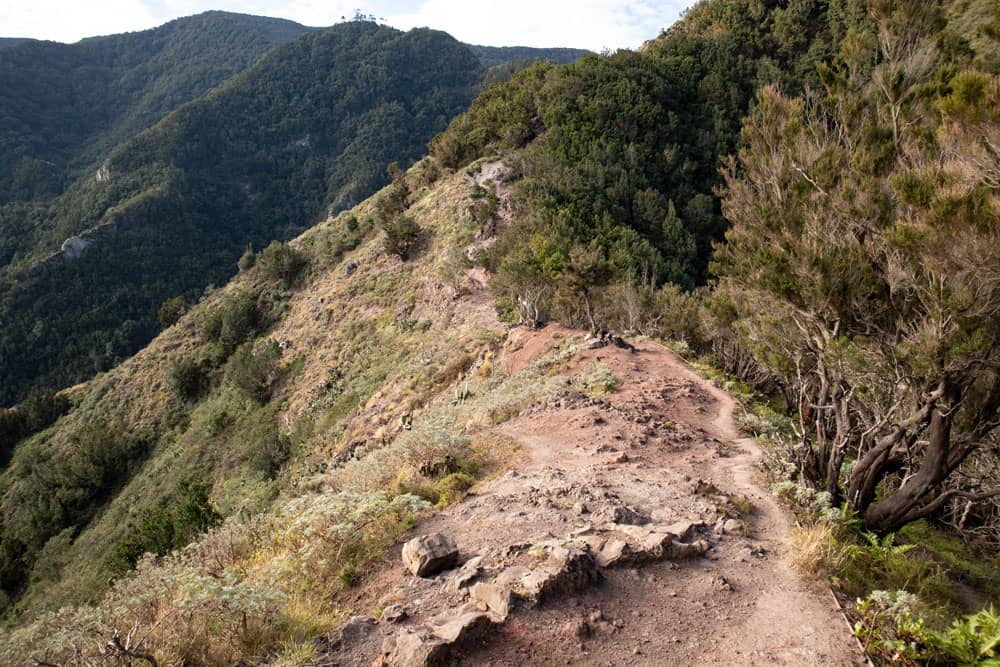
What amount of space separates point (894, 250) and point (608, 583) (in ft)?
14.7

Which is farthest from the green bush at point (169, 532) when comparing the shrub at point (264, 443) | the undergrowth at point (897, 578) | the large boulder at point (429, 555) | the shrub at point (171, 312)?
the shrub at point (171, 312)

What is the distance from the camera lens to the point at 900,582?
529cm

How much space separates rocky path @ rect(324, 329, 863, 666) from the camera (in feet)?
12.7

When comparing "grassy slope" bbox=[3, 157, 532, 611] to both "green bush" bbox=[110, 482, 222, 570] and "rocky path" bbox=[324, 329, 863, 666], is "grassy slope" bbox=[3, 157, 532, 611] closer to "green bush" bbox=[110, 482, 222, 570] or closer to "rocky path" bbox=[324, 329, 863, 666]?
"green bush" bbox=[110, 482, 222, 570]

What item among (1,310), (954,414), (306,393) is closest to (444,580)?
Answer: (954,414)

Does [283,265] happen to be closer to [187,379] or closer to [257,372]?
[187,379]

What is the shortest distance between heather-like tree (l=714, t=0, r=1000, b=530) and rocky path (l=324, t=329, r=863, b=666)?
177cm

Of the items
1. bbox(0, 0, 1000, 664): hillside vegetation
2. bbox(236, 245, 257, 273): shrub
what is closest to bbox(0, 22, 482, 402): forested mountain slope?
bbox(0, 0, 1000, 664): hillside vegetation

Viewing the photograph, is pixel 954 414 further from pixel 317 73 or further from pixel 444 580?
pixel 317 73

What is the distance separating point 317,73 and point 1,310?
123 metres

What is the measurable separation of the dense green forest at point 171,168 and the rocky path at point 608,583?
80.1 m

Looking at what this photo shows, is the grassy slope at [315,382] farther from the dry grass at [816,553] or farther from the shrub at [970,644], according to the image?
the shrub at [970,644]

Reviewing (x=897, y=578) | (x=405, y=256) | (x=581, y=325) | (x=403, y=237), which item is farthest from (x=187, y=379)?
(x=897, y=578)

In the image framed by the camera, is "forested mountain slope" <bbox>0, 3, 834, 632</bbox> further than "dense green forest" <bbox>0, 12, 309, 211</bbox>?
No
